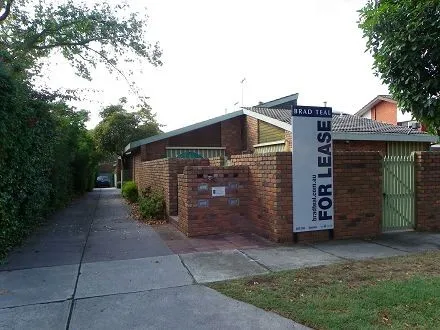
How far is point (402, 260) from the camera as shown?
598 cm

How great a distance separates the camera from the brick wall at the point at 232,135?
62.6ft

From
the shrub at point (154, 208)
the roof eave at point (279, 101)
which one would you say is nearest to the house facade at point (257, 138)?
the roof eave at point (279, 101)

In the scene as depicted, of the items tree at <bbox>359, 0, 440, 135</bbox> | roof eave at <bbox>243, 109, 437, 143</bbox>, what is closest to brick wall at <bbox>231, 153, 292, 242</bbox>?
tree at <bbox>359, 0, 440, 135</bbox>

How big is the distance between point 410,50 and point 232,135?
14.1 metres

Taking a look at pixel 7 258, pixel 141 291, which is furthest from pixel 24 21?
pixel 141 291

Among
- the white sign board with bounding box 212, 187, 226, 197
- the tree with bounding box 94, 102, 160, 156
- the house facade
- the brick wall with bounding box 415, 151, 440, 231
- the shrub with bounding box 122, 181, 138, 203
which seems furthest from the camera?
the tree with bounding box 94, 102, 160, 156

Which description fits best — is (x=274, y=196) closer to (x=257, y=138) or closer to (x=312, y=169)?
(x=312, y=169)

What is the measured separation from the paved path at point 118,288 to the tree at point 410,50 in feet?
10.4

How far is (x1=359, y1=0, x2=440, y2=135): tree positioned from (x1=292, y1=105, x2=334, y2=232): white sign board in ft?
5.93

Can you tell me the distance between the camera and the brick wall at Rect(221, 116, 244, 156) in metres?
19.1

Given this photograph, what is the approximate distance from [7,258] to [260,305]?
4.47 m

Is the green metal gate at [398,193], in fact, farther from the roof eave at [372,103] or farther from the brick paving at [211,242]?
the roof eave at [372,103]

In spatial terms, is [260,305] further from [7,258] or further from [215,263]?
[7,258]

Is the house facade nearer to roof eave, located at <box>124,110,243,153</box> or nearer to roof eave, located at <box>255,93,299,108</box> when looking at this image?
roof eave, located at <box>124,110,243,153</box>
